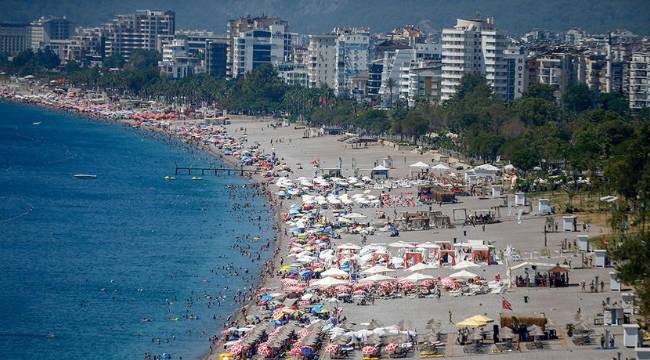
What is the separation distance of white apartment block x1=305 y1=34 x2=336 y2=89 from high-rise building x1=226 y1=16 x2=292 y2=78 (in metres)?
15.6

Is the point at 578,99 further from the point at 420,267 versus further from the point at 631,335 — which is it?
the point at 631,335

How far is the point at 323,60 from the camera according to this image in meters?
162

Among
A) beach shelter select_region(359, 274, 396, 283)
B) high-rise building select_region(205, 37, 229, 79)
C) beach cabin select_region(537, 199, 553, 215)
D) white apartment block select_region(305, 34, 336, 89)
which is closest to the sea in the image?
beach shelter select_region(359, 274, 396, 283)

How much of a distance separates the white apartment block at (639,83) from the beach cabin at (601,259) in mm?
79003

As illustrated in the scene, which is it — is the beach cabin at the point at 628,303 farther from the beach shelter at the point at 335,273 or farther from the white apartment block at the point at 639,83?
the white apartment block at the point at 639,83

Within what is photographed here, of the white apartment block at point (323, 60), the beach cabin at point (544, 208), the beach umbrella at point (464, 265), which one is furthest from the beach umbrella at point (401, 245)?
the white apartment block at point (323, 60)

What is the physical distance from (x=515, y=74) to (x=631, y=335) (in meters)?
96.0

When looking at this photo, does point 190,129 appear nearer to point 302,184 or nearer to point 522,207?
point 302,184

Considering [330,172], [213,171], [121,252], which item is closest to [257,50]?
[213,171]

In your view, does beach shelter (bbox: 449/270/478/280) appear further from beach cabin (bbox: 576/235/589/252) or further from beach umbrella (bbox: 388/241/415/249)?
beach umbrella (bbox: 388/241/415/249)

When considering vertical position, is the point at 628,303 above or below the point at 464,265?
above

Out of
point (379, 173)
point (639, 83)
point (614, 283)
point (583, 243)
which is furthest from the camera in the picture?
point (639, 83)

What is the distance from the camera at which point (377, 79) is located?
152500mm

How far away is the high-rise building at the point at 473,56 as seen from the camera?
133 metres
